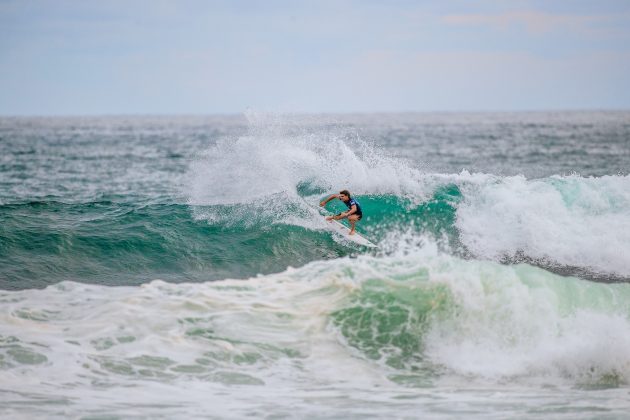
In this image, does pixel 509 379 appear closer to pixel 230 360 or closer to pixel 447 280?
pixel 447 280

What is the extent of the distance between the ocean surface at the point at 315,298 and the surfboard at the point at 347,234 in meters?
0.18

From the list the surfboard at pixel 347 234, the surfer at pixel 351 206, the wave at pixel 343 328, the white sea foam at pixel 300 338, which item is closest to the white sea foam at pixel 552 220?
the surfboard at pixel 347 234

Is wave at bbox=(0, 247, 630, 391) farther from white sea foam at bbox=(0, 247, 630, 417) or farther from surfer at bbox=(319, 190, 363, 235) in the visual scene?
surfer at bbox=(319, 190, 363, 235)

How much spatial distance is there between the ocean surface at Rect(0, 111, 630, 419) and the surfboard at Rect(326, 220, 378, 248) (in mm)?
177

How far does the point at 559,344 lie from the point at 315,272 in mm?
4467

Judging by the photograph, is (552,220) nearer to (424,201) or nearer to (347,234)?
(424,201)

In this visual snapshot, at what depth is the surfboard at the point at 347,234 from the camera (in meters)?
17.9

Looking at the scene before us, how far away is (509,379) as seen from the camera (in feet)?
33.0

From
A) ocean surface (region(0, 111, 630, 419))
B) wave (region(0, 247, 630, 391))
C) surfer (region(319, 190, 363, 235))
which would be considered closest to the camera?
ocean surface (region(0, 111, 630, 419))

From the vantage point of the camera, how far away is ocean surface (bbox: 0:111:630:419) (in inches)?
371

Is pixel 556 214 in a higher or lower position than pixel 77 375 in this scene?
higher

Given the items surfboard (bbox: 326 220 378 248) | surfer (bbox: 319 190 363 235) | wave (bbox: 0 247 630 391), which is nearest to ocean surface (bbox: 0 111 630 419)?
wave (bbox: 0 247 630 391)

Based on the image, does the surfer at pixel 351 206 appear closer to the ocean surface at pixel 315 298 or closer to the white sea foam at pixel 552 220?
the ocean surface at pixel 315 298

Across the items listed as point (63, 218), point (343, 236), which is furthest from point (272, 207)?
point (63, 218)
